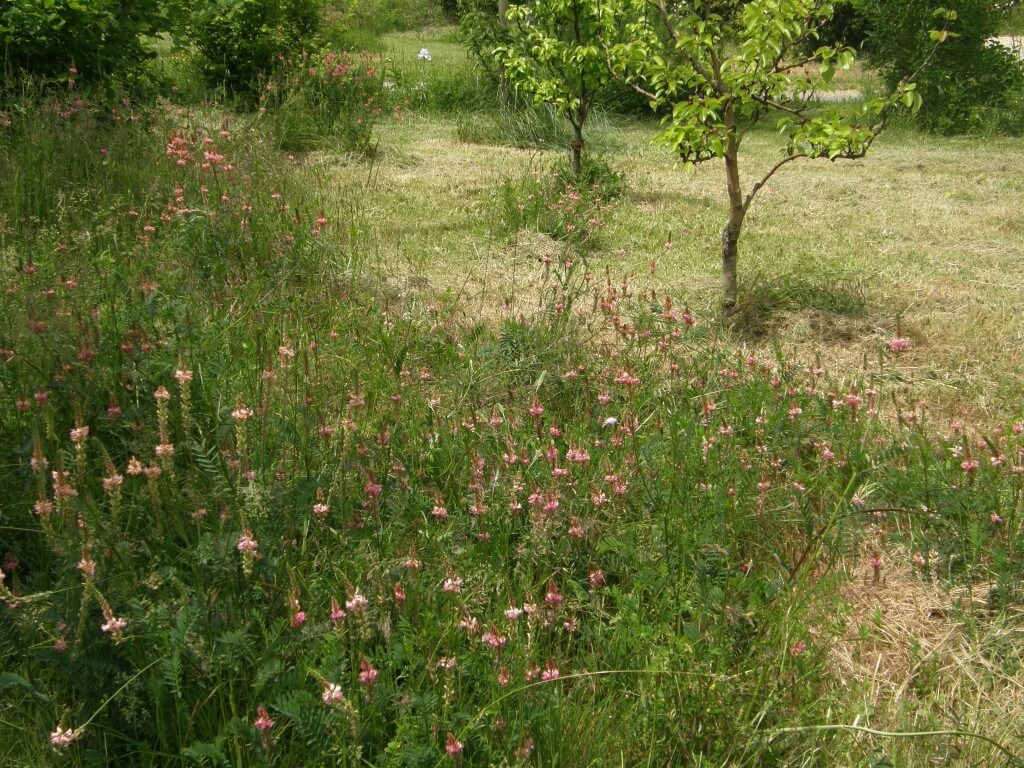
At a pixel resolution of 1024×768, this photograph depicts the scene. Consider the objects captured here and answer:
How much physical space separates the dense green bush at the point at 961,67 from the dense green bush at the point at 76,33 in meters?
8.25

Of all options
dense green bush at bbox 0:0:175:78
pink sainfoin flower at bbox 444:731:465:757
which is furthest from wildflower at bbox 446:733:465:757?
dense green bush at bbox 0:0:175:78

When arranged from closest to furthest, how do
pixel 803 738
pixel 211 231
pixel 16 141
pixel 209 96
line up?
pixel 803 738 < pixel 211 231 < pixel 16 141 < pixel 209 96

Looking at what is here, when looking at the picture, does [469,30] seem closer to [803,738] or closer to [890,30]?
[890,30]

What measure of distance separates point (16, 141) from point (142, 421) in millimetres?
3641

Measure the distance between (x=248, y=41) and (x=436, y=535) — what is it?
876cm

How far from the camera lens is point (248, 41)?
9953 millimetres

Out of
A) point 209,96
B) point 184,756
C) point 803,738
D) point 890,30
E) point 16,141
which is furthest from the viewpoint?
point 890,30

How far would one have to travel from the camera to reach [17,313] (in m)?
3.17

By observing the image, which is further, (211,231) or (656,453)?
(211,231)

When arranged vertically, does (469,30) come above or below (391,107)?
above

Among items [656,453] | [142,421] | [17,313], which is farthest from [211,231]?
[656,453]

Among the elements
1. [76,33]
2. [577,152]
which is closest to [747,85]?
[577,152]

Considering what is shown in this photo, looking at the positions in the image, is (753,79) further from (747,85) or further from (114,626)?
(114,626)

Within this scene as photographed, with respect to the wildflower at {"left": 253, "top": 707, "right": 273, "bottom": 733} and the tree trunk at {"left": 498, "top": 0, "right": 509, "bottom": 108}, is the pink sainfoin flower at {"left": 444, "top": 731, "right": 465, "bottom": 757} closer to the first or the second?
the wildflower at {"left": 253, "top": 707, "right": 273, "bottom": 733}
